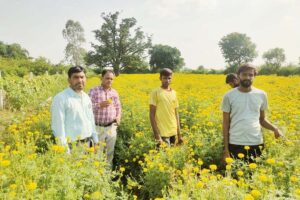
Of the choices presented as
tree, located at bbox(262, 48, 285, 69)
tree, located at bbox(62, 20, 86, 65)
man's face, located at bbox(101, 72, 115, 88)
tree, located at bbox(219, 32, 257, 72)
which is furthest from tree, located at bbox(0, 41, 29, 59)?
man's face, located at bbox(101, 72, 115, 88)

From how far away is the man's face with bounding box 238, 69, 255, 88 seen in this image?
366 cm

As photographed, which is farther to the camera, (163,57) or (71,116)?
(163,57)

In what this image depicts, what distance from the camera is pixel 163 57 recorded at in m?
75.9

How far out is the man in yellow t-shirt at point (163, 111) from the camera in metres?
4.82

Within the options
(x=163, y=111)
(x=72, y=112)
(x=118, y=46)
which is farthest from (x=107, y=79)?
(x=118, y=46)

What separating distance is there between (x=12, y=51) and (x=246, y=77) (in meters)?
79.5

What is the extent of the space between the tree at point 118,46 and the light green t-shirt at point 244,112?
2000 inches

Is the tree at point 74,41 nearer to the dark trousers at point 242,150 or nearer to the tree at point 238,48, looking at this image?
the tree at point 238,48

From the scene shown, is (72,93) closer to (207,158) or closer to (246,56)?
(207,158)

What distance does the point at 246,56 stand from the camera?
77.4 metres

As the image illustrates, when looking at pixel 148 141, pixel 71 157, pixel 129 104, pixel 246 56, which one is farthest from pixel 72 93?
pixel 246 56

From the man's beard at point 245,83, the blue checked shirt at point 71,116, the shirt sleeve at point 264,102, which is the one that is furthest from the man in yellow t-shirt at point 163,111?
the shirt sleeve at point 264,102

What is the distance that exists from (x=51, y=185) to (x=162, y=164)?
5.43 ft

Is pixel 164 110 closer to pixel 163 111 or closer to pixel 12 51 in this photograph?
pixel 163 111
